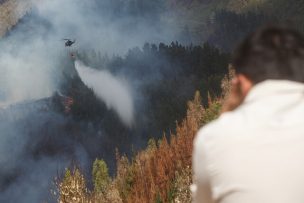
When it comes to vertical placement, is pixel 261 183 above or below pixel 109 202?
below

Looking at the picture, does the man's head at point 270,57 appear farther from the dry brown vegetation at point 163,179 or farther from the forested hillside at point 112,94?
the dry brown vegetation at point 163,179

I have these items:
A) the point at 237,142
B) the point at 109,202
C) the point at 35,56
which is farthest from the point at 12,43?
the point at 237,142

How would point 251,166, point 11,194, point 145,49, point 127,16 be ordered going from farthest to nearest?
point 127,16
point 145,49
point 11,194
point 251,166

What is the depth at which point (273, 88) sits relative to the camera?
175 cm

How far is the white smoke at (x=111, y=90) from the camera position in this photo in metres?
76.1

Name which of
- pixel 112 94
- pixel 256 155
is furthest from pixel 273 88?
pixel 112 94

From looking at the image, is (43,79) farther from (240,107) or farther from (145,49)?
(240,107)

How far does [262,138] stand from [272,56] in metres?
0.25

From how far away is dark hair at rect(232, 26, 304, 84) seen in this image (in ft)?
5.76

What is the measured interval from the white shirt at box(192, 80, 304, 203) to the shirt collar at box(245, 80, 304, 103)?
32 millimetres

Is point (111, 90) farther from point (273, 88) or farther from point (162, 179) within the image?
point (273, 88)

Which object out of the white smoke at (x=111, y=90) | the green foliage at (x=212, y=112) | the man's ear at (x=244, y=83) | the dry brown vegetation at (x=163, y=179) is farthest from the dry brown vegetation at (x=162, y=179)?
the white smoke at (x=111, y=90)

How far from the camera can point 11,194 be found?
69188 millimetres

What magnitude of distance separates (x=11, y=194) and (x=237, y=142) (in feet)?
230
